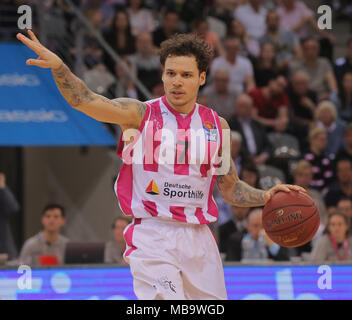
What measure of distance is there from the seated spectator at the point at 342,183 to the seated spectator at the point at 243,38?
2.60 metres

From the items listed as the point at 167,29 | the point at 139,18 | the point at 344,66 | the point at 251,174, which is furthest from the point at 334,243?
the point at 139,18

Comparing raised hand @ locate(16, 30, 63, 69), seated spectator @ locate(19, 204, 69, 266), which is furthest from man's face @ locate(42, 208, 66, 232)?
raised hand @ locate(16, 30, 63, 69)

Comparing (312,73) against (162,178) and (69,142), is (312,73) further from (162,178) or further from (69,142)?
(162,178)

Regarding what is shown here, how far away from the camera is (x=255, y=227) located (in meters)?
7.16

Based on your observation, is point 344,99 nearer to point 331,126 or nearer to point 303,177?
point 331,126

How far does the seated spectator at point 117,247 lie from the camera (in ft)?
23.9

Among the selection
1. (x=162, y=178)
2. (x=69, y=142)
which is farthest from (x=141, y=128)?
(x=69, y=142)

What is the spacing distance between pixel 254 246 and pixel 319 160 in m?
2.21

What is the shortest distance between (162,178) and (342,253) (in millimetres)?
3497

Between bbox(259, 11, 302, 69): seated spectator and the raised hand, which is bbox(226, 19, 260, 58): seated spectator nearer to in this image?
bbox(259, 11, 302, 69): seated spectator

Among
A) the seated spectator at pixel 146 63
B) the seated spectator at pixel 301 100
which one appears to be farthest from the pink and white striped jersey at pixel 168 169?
the seated spectator at pixel 301 100

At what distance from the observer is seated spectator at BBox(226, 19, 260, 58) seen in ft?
35.0

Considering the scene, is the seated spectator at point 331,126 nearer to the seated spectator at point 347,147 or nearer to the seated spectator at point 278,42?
the seated spectator at point 347,147

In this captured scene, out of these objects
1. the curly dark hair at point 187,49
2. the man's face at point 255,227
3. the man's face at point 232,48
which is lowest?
the man's face at point 255,227
